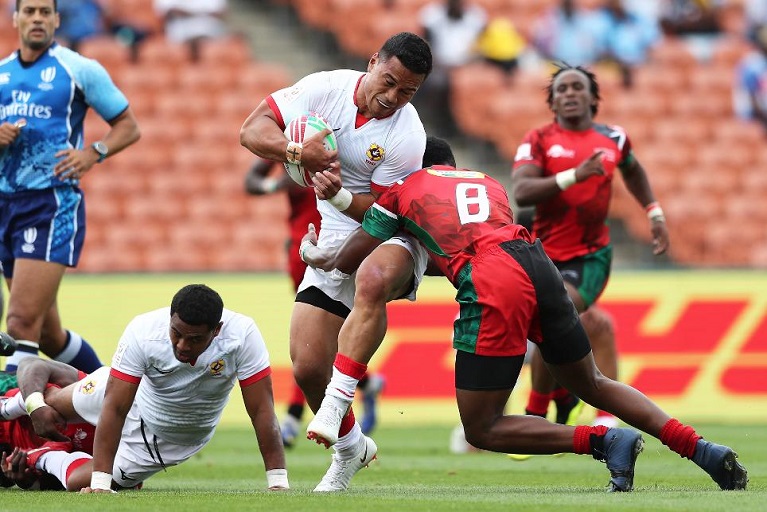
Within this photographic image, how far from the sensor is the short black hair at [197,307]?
672 centimetres

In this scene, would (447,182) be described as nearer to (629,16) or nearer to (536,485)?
(536,485)

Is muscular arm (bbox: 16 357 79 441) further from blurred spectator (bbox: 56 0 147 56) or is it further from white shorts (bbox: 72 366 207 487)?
blurred spectator (bbox: 56 0 147 56)

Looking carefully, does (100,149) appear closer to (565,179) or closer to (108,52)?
(565,179)

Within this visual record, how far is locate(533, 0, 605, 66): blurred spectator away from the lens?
768 inches

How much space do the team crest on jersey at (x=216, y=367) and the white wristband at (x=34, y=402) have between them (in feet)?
3.48

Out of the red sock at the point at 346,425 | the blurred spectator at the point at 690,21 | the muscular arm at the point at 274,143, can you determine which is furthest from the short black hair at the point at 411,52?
the blurred spectator at the point at 690,21

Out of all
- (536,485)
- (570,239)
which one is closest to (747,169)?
(570,239)

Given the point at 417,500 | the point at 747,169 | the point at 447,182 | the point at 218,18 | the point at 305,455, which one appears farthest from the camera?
the point at 218,18

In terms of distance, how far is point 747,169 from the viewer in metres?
18.5

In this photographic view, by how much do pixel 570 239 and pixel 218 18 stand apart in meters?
11.3

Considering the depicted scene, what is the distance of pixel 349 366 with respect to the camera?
6.79 metres

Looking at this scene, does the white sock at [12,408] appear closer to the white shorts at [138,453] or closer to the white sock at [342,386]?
the white shorts at [138,453]

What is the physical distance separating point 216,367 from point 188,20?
42.5ft

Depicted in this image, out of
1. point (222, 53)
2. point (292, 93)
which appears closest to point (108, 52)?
point (222, 53)
